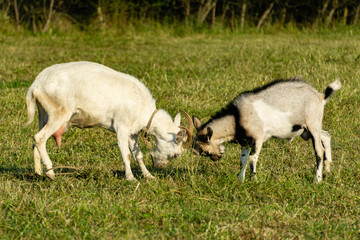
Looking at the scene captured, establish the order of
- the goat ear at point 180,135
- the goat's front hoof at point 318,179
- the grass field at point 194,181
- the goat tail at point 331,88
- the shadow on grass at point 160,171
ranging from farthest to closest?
the goat ear at point 180,135
the shadow on grass at point 160,171
the goat tail at point 331,88
the goat's front hoof at point 318,179
the grass field at point 194,181

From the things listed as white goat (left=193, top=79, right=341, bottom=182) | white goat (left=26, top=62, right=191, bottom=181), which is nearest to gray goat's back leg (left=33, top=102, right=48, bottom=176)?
white goat (left=26, top=62, right=191, bottom=181)

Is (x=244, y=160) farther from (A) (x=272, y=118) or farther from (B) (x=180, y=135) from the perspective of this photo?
(B) (x=180, y=135)

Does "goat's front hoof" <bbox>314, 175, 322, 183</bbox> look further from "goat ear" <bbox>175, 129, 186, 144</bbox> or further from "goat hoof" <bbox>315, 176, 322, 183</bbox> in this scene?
"goat ear" <bbox>175, 129, 186, 144</bbox>

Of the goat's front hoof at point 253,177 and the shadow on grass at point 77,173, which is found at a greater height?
the goat's front hoof at point 253,177

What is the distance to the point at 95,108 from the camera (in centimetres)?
545

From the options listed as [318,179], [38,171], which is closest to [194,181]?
[318,179]

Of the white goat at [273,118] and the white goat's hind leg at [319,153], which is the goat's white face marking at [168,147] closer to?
the white goat at [273,118]

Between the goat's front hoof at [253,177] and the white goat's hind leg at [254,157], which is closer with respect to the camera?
the goat's front hoof at [253,177]

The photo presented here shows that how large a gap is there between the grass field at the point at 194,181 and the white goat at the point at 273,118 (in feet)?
1.10

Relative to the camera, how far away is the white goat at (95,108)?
17.5ft

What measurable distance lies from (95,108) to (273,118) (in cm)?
191

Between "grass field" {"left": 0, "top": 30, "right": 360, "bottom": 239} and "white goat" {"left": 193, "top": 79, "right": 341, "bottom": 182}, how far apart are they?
337mm

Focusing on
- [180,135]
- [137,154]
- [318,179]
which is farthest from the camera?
[137,154]

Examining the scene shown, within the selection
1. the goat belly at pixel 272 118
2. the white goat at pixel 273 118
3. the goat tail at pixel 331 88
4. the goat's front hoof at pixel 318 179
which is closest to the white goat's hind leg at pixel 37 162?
the white goat at pixel 273 118
